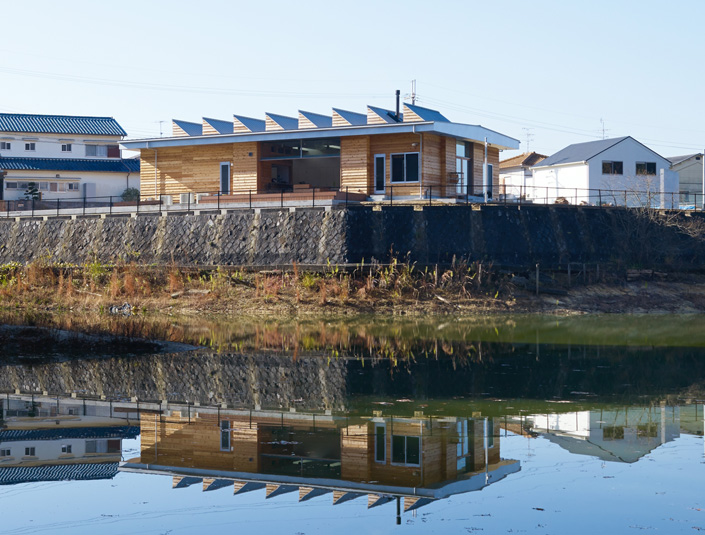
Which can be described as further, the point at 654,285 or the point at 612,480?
the point at 654,285

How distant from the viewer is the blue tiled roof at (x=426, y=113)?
37.8 m

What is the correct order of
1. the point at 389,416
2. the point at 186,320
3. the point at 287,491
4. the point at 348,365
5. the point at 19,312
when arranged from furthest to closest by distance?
1. the point at 19,312
2. the point at 186,320
3. the point at 348,365
4. the point at 389,416
5. the point at 287,491

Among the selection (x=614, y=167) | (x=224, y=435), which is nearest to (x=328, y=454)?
(x=224, y=435)

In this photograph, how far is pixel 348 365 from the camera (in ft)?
60.6

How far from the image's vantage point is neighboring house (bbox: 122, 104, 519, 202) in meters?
37.0

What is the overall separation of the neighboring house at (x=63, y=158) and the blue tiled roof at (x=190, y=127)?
19.6 meters

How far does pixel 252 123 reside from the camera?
41.0 metres

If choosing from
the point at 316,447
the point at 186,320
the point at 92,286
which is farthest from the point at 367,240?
the point at 316,447

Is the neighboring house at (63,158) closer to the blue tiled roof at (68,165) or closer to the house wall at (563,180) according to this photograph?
the blue tiled roof at (68,165)

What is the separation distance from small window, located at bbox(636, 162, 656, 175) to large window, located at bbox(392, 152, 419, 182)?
23358mm

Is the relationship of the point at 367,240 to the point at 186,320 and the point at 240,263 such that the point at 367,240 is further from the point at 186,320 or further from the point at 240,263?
the point at 186,320

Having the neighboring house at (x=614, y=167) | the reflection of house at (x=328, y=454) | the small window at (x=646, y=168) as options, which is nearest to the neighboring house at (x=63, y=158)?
the neighboring house at (x=614, y=167)

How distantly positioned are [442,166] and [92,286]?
1610 cm

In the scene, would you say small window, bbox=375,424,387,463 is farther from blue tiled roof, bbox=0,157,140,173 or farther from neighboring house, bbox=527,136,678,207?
blue tiled roof, bbox=0,157,140,173
